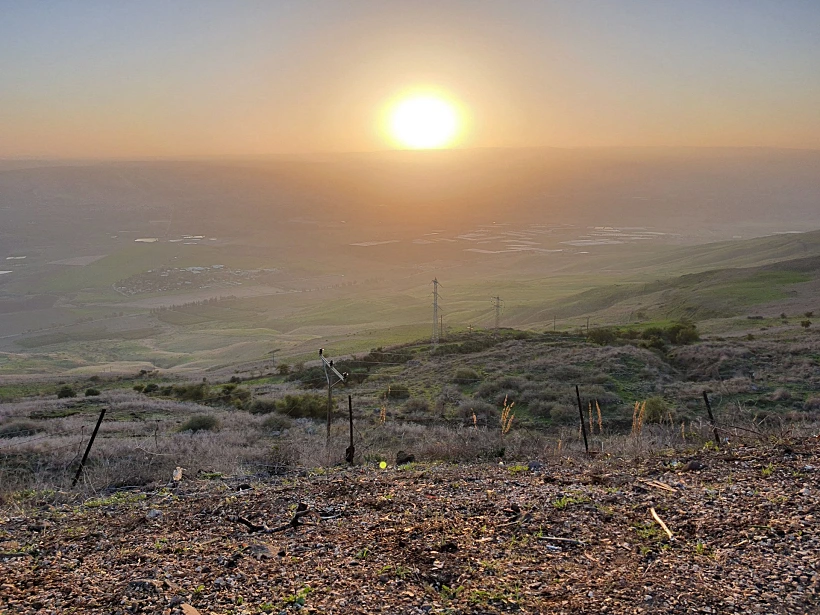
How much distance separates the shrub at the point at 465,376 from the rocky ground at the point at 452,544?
16788 mm

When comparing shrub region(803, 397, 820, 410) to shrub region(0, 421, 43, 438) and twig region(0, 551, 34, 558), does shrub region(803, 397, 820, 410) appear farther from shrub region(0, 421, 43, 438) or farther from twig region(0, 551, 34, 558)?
shrub region(0, 421, 43, 438)

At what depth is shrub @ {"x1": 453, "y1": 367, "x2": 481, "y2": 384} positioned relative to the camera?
2597 centimetres

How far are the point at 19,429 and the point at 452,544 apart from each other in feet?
61.6

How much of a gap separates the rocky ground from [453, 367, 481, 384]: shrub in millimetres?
16788

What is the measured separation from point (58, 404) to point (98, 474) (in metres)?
19.7

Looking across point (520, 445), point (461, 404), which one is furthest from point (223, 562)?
point (461, 404)

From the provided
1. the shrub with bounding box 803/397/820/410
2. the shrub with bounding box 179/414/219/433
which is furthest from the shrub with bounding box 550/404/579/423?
the shrub with bounding box 179/414/219/433

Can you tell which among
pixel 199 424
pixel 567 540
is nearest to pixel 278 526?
pixel 567 540

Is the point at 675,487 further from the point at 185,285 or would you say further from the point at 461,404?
the point at 185,285

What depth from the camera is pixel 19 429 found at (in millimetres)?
19828

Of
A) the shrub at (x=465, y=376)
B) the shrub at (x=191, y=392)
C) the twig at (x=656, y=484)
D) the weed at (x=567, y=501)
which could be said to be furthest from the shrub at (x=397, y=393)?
the weed at (x=567, y=501)

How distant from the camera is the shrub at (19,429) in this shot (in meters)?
19.0

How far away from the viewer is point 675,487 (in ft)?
25.2

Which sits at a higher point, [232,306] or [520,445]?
[520,445]
